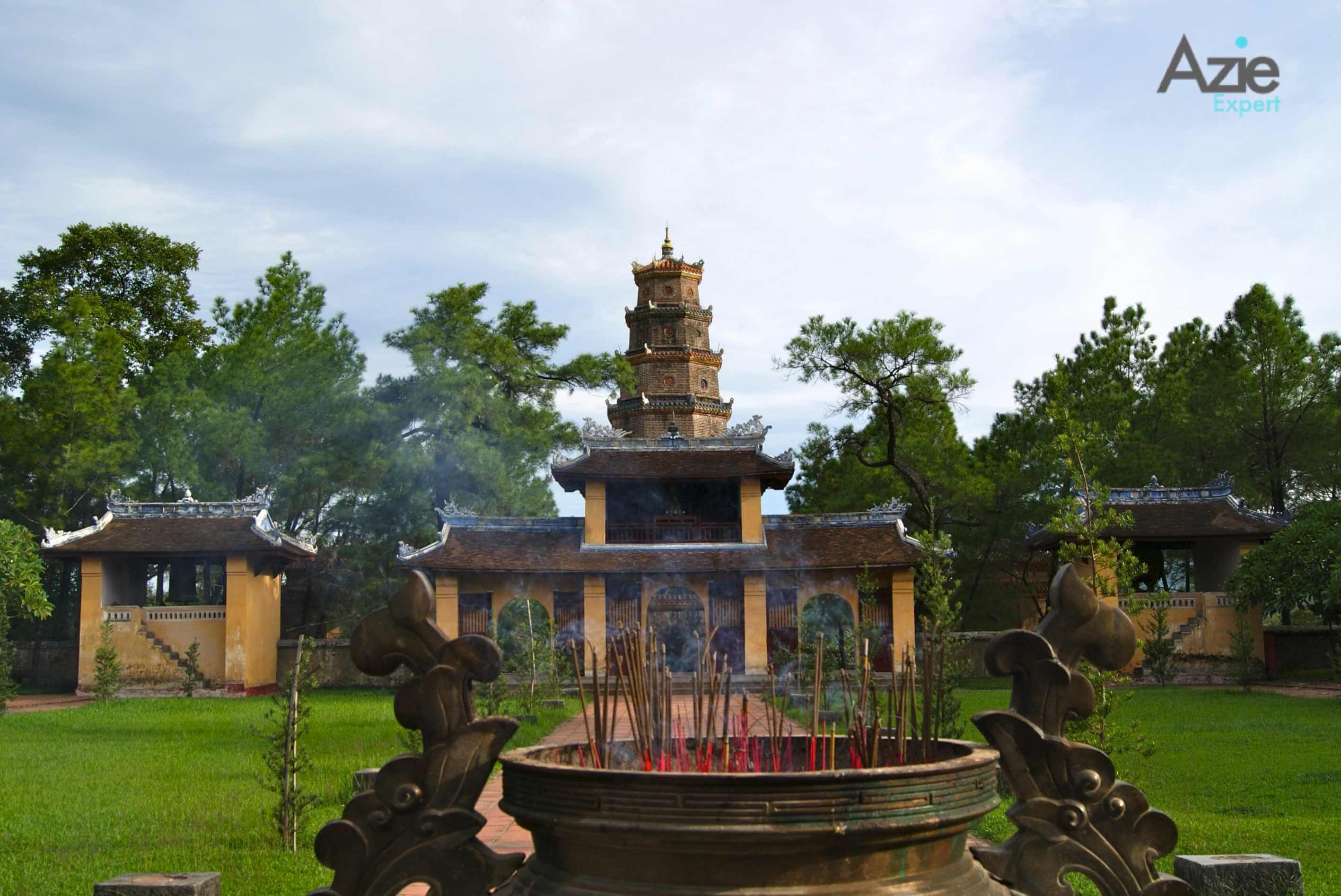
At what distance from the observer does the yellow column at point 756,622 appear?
24.4 meters

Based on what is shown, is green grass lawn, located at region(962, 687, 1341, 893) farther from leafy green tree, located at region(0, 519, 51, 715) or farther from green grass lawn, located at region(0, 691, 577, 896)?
leafy green tree, located at region(0, 519, 51, 715)

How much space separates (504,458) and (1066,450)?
21.2m

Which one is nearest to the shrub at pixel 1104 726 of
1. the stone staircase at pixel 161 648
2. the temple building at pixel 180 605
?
the temple building at pixel 180 605

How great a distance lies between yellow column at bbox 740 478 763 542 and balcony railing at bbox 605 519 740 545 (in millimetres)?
314

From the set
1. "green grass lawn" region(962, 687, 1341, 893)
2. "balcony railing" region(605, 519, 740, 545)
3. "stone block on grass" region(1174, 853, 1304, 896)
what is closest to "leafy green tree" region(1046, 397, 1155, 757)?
"green grass lawn" region(962, 687, 1341, 893)

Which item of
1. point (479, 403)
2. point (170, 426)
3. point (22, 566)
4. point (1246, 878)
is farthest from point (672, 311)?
point (1246, 878)

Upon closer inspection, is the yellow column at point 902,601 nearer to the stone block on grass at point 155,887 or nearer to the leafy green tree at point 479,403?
the leafy green tree at point 479,403

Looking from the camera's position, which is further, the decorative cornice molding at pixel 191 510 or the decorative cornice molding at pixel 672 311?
the decorative cornice molding at pixel 672 311

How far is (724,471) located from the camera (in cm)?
2547

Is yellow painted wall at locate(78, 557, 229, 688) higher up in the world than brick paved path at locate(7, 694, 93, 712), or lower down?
higher up

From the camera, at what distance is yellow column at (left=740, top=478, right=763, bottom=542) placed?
83.4ft

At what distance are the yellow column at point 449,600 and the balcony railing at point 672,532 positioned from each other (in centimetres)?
344

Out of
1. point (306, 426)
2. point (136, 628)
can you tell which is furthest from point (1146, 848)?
point (306, 426)

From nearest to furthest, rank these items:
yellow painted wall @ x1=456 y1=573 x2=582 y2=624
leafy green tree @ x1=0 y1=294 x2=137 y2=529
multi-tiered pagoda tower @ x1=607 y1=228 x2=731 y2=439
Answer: yellow painted wall @ x1=456 y1=573 x2=582 y2=624 < leafy green tree @ x1=0 y1=294 x2=137 y2=529 < multi-tiered pagoda tower @ x1=607 y1=228 x2=731 y2=439
